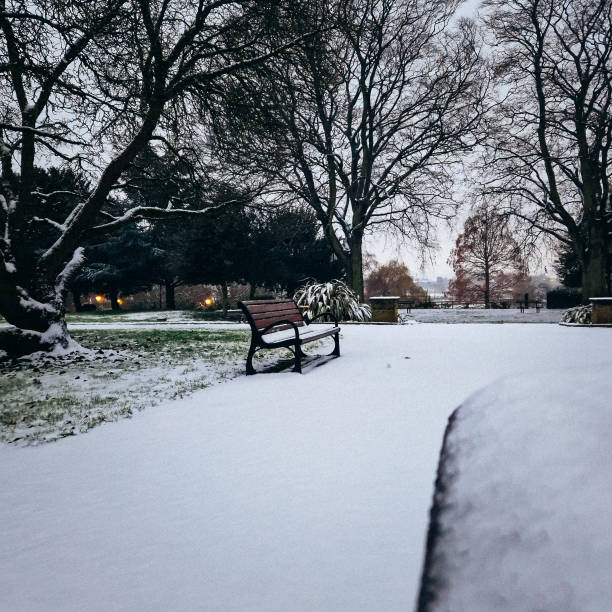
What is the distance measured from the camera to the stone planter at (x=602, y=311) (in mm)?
9358

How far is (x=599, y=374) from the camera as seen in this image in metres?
2.03

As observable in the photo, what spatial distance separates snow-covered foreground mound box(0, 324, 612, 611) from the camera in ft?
4.73

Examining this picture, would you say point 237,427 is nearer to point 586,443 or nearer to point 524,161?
point 586,443

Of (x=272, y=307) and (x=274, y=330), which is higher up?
(x=272, y=307)

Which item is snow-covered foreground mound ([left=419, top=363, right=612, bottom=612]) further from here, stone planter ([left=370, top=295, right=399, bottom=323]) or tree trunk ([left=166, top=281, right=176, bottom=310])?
tree trunk ([left=166, top=281, right=176, bottom=310])

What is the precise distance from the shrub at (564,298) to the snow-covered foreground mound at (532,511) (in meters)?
25.6

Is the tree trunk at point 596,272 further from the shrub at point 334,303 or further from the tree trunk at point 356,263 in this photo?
the shrub at point 334,303

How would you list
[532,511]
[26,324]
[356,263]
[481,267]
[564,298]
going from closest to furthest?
[532,511] → [26,324] → [356,263] → [564,298] → [481,267]

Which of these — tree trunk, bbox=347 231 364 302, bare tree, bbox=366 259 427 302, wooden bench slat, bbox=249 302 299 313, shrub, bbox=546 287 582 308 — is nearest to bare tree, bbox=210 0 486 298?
tree trunk, bbox=347 231 364 302

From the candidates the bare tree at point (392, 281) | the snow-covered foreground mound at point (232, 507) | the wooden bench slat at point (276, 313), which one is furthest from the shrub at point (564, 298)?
the bare tree at point (392, 281)

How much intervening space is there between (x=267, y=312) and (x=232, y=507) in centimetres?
362

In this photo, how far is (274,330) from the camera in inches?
228

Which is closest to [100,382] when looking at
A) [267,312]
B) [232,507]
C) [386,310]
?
[267,312]

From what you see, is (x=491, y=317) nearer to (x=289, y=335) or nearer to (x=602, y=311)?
(x=602, y=311)
